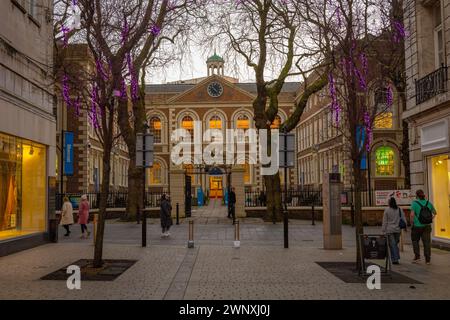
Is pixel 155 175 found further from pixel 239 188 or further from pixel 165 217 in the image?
pixel 165 217

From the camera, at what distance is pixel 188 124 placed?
65812 mm

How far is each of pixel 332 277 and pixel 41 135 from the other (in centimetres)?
1068

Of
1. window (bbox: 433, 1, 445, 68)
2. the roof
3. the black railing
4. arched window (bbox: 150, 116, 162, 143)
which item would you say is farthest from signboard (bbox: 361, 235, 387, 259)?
the roof

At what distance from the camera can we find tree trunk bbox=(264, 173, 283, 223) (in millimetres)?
27594

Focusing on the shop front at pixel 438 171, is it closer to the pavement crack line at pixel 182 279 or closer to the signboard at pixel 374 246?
the signboard at pixel 374 246

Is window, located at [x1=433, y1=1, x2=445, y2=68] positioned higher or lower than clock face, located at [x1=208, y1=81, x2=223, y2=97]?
lower

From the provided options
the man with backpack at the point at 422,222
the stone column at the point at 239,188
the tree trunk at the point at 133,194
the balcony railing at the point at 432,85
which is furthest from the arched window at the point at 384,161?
the man with backpack at the point at 422,222

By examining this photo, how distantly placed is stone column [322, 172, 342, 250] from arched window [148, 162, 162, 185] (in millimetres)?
46982

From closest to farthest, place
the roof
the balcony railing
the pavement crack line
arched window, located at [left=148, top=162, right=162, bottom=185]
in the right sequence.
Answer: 1. the pavement crack line
2. the balcony railing
3. arched window, located at [left=148, top=162, right=162, bottom=185]
4. the roof

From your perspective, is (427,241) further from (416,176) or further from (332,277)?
(416,176)

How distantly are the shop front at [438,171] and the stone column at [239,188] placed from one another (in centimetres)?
1362

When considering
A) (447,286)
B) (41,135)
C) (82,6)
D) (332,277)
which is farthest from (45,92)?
(447,286)

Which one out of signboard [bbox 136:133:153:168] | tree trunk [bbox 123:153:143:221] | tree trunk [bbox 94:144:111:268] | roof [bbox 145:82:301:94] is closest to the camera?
tree trunk [bbox 94:144:111:268]

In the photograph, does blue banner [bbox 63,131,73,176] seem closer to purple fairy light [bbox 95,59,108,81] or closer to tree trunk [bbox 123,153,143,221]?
tree trunk [bbox 123,153,143,221]
